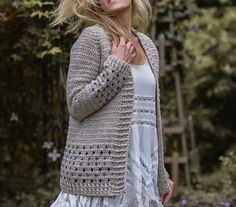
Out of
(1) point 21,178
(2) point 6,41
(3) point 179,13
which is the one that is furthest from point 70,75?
(3) point 179,13

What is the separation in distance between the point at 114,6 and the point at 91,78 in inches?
10.5

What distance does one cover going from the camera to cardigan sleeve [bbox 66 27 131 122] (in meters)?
2.45

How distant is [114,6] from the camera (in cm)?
254

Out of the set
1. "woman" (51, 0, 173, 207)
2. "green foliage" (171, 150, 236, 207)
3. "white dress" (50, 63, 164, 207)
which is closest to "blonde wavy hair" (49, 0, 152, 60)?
"woman" (51, 0, 173, 207)

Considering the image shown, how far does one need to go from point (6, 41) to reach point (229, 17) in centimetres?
476

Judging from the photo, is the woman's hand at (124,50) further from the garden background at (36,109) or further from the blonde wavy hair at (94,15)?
the garden background at (36,109)

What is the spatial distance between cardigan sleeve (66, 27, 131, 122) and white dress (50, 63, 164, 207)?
0.31ft

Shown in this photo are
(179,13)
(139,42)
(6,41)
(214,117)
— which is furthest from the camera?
(214,117)

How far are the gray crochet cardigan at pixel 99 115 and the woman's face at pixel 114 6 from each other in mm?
80

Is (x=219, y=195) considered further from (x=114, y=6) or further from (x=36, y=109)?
(x=114, y=6)

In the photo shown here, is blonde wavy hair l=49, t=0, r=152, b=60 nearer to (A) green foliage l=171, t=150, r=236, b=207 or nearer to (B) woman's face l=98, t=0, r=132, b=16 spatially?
(B) woman's face l=98, t=0, r=132, b=16

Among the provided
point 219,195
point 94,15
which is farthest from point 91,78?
point 219,195

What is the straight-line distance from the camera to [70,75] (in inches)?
99.5

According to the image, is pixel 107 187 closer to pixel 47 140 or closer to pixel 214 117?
pixel 47 140
